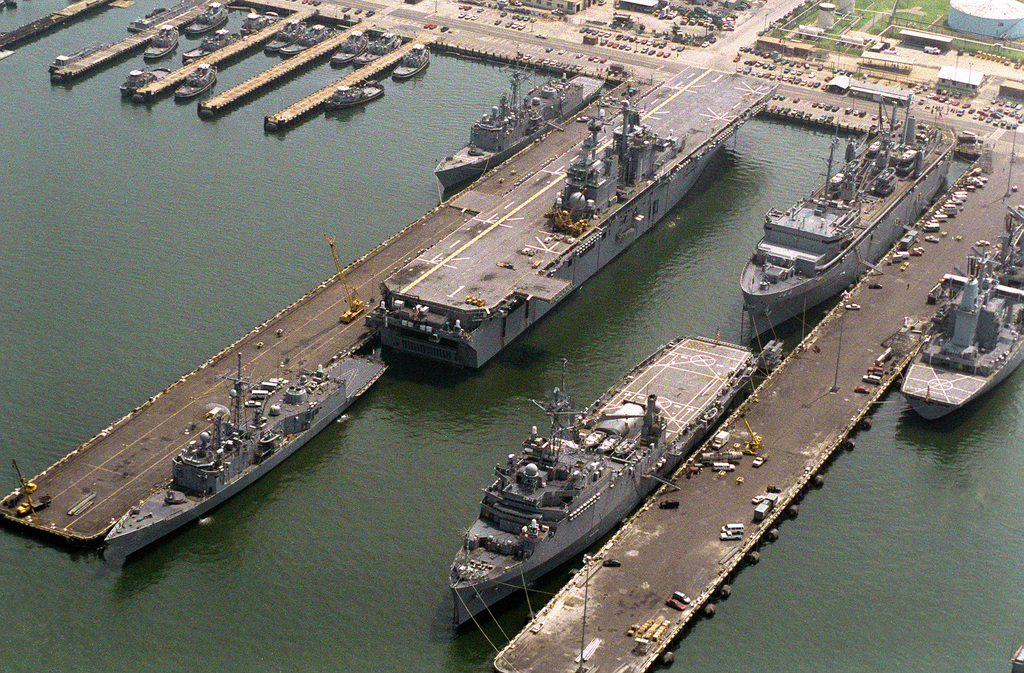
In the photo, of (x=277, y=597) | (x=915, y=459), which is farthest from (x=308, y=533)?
(x=915, y=459)

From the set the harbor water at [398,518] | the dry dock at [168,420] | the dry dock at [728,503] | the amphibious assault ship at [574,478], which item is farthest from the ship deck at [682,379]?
the dry dock at [168,420]

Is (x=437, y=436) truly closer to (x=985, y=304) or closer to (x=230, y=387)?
(x=230, y=387)

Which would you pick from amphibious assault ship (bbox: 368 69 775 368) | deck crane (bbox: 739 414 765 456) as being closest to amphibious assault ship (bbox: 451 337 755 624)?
deck crane (bbox: 739 414 765 456)

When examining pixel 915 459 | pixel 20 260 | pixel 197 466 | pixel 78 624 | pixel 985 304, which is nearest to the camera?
pixel 78 624

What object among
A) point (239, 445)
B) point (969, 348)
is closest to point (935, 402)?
point (969, 348)

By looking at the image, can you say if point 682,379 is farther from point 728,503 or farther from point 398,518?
point 398,518

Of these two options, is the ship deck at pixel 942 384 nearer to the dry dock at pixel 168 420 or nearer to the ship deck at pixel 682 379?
the ship deck at pixel 682 379
